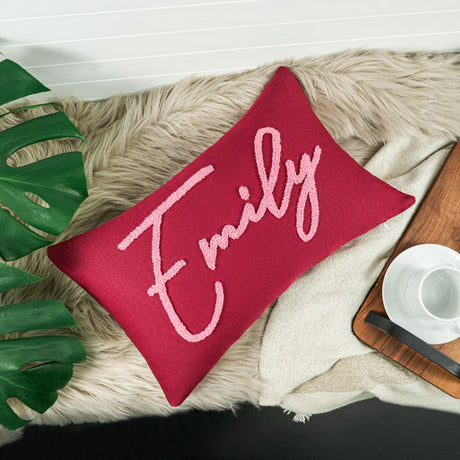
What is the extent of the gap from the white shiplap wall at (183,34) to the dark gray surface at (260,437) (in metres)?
0.65

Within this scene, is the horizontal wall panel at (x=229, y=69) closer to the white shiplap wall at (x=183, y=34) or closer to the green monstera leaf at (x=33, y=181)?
the white shiplap wall at (x=183, y=34)

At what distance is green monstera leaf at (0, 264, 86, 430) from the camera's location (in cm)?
59

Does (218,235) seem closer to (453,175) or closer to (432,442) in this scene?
(453,175)

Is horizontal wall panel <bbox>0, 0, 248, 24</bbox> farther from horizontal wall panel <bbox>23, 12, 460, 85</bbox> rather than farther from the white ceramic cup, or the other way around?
the white ceramic cup

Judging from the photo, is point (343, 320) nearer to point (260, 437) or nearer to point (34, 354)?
point (260, 437)

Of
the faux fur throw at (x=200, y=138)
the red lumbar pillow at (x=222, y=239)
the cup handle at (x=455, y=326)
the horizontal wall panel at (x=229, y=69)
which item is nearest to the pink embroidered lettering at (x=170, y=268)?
the red lumbar pillow at (x=222, y=239)

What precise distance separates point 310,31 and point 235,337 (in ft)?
1.65

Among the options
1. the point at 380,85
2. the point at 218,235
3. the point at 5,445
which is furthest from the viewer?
the point at 5,445

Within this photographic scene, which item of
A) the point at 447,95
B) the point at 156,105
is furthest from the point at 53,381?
the point at 447,95

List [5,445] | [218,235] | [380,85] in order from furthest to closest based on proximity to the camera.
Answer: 1. [5,445]
2. [380,85]
3. [218,235]

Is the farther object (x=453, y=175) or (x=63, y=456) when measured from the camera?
(x=63, y=456)

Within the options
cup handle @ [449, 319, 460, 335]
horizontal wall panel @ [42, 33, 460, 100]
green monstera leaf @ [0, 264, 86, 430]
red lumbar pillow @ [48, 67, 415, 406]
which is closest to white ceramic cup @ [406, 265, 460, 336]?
cup handle @ [449, 319, 460, 335]

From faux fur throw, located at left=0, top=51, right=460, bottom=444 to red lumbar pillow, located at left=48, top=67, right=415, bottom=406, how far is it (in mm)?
93

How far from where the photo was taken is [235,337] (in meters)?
0.62
